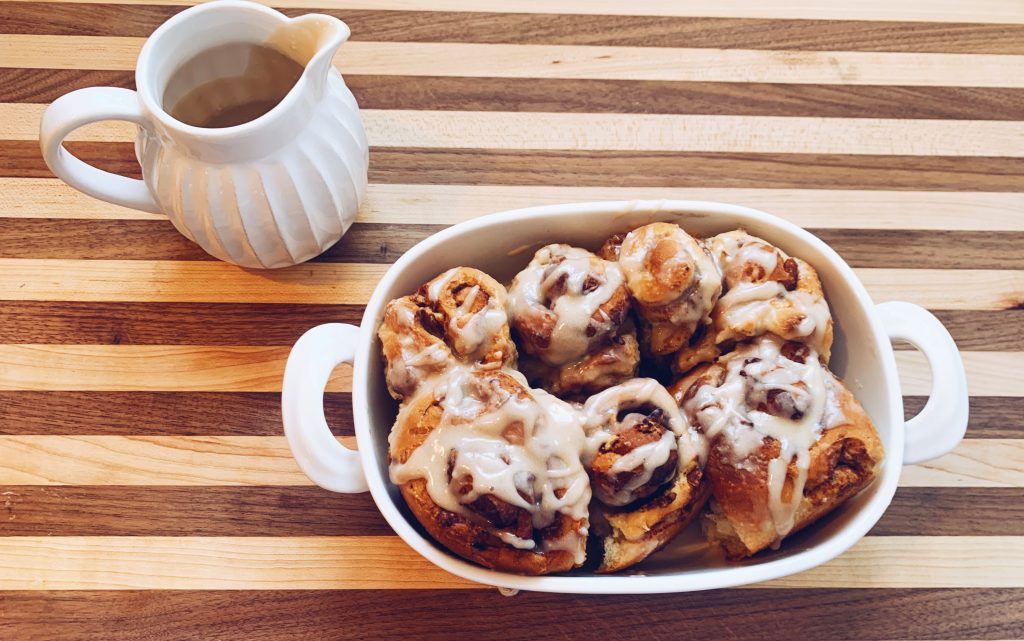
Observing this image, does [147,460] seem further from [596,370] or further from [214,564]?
[596,370]

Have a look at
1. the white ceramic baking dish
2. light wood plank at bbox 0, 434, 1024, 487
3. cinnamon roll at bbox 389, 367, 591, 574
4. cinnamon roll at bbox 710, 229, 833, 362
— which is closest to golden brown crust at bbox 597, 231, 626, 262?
the white ceramic baking dish

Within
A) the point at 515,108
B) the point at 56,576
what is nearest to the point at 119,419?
the point at 56,576

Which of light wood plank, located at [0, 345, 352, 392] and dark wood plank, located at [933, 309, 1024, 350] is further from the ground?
dark wood plank, located at [933, 309, 1024, 350]

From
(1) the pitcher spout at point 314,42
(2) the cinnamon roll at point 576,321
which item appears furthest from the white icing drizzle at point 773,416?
(1) the pitcher spout at point 314,42

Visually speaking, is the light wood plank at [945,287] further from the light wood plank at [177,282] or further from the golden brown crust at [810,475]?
the light wood plank at [177,282]

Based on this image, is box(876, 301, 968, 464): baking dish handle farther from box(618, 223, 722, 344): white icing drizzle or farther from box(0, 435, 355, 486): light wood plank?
box(0, 435, 355, 486): light wood plank

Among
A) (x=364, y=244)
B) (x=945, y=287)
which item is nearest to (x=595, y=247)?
(x=364, y=244)
